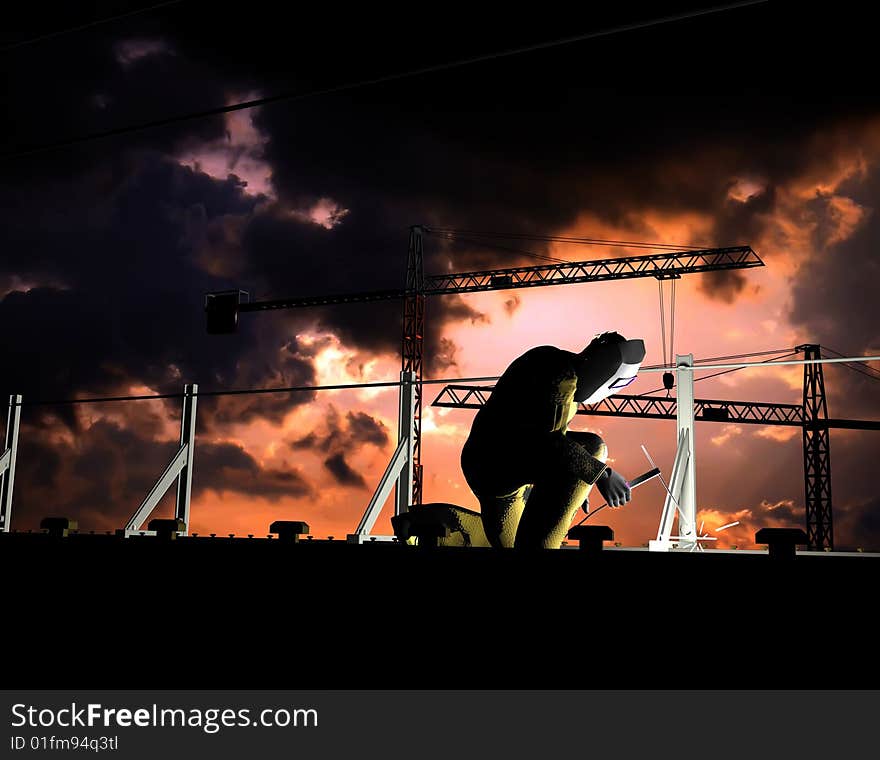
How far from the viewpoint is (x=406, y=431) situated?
5555mm

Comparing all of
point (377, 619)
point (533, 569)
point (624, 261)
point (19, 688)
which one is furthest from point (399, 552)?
point (624, 261)

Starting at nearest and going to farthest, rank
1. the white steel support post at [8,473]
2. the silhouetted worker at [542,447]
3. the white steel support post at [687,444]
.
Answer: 1. the silhouetted worker at [542,447]
2. the white steel support post at [687,444]
3. the white steel support post at [8,473]

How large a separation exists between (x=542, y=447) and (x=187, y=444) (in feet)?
11.8

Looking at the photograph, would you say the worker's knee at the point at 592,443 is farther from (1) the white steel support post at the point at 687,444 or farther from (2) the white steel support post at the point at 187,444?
(2) the white steel support post at the point at 187,444

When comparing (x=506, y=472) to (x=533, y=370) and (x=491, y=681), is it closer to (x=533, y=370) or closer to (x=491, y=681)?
(x=533, y=370)

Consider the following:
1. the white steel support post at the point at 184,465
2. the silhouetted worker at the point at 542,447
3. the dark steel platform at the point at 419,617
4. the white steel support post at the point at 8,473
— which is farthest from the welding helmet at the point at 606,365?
the white steel support post at the point at 8,473

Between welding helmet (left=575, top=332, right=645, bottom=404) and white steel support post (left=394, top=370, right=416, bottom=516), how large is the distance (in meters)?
1.82

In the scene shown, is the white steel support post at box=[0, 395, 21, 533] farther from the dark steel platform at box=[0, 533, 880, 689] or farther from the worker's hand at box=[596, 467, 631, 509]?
the worker's hand at box=[596, 467, 631, 509]

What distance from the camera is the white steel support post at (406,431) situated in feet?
17.7

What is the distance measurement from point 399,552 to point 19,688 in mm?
1240

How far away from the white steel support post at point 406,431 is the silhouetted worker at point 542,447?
1589 millimetres

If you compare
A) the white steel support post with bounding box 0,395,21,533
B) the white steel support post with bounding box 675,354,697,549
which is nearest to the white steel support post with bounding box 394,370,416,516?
the white steel support post with bounding box 675,354,697,549

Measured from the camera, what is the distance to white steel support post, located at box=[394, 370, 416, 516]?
539 cm
